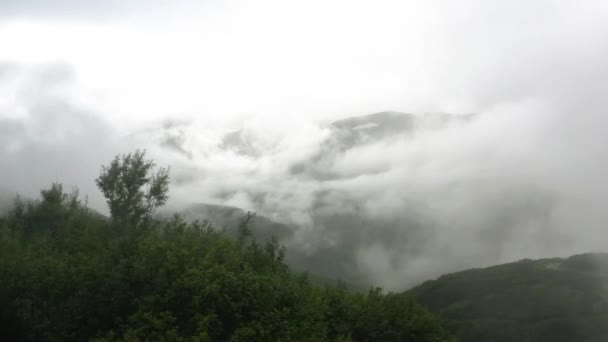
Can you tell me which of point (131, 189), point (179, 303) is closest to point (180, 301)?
point (179, 303)

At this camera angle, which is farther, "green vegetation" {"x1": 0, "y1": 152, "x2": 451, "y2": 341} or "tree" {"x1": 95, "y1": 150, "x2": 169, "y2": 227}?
"tree" {"x1": 95, "y1": 150, "x2": 169, "y2": 227}

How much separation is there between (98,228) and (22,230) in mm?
14577

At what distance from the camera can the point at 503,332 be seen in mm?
182250

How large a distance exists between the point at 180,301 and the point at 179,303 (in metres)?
0.15

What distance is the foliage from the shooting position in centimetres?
2947

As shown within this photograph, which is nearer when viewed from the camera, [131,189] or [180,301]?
[180,301]

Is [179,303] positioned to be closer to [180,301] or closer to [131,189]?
[180,301]

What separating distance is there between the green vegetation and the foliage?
64 mm

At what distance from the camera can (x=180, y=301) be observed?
102 ft

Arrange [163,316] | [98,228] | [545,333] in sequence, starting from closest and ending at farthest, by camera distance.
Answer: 1. [163,316]
2. [98,228]
3. [545,333]

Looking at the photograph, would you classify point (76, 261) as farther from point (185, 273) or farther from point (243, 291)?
point (243, 291)

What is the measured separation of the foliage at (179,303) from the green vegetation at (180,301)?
2.5 inches

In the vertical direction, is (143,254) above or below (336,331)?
above

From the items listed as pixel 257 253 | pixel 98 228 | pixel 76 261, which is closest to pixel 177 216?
pixel 98 228
